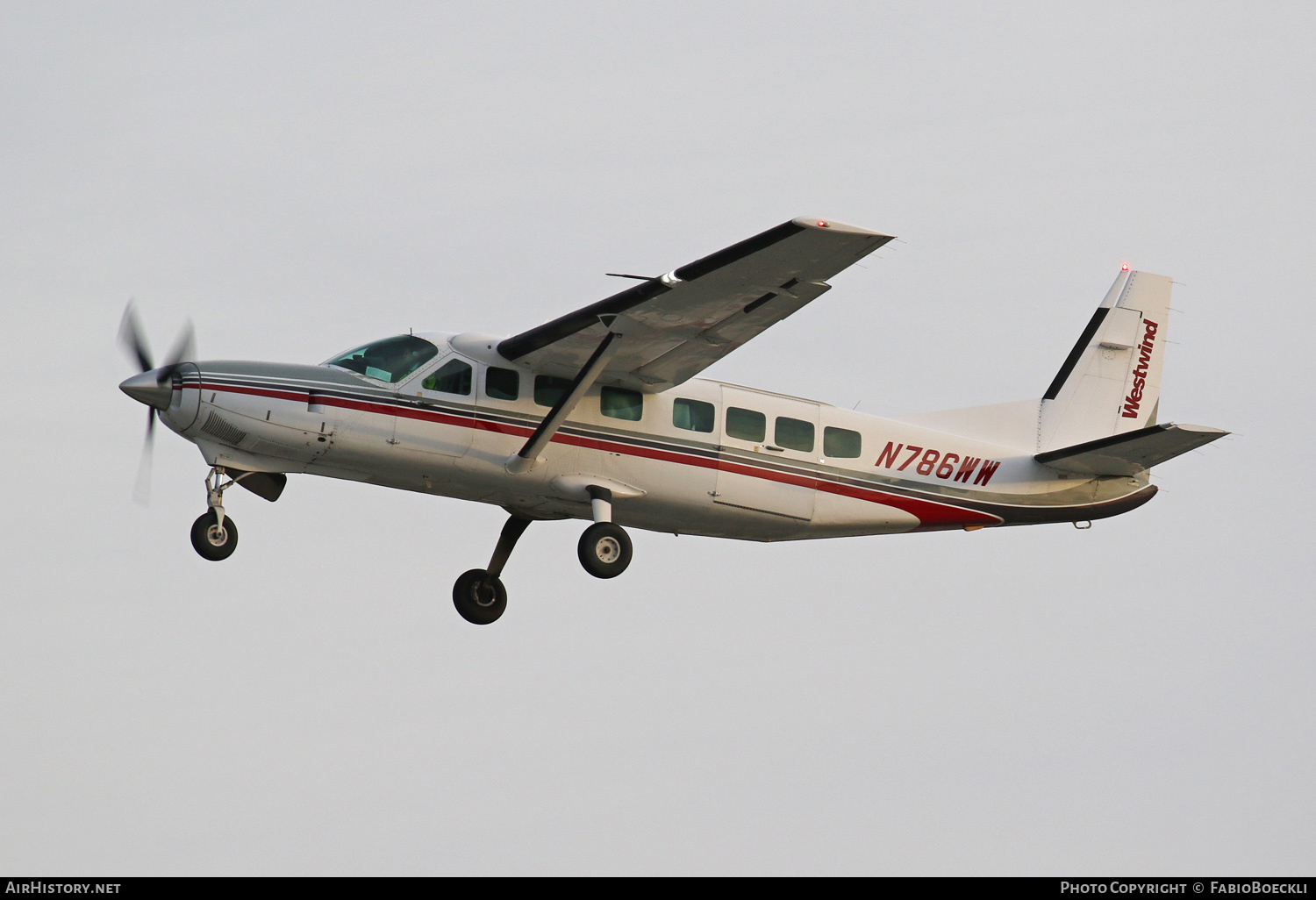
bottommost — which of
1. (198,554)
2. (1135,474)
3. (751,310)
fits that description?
(198,554)

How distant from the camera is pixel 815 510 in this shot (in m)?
22.0

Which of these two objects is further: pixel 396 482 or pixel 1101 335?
pixel 1101 335

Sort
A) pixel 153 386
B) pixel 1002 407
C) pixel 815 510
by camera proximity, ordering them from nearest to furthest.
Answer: pixel 153 386
pixel 815 510
pixel 1002 407

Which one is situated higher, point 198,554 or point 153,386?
point 153,386

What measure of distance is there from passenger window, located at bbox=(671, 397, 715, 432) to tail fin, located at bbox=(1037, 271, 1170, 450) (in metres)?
5.68

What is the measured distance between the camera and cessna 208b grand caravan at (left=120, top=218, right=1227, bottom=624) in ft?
64.3

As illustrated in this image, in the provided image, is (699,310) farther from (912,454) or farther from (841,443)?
(912,454)

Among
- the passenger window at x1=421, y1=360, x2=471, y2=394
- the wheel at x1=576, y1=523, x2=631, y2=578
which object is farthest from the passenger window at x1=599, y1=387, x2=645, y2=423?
the passenger window at x1=421, y1=360, x2=471, y2=394

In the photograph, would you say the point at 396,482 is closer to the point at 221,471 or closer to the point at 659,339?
the point at 221,471

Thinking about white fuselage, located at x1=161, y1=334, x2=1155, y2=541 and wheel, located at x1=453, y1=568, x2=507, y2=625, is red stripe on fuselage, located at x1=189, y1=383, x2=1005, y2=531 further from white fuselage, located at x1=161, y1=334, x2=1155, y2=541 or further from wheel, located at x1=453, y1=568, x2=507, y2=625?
wheel, located at x1=453, y1=568, x2=507, y2=625

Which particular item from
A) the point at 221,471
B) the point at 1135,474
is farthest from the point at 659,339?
the point at 1135,474

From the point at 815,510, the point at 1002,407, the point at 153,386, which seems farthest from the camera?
the point at 1002,407

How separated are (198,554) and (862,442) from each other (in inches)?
339

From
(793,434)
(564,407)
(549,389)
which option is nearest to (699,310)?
(564,407)
